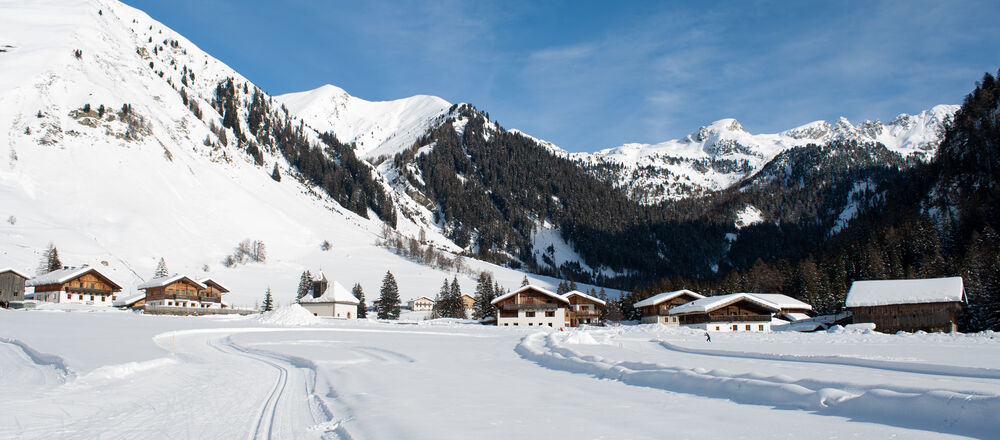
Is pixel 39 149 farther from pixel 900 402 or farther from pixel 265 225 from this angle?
pixel 900 402

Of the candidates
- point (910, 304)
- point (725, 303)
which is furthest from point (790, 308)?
point (910, 304)

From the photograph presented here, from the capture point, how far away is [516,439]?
833 centimetres

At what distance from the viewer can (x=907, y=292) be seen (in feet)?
180

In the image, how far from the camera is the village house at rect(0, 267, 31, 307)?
76.4 meters

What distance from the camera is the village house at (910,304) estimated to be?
5219 cm

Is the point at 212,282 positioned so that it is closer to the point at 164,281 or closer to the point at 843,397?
the point at 164,281

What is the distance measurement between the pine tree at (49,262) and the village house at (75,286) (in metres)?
8.08

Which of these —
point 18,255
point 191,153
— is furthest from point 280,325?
point 191,153

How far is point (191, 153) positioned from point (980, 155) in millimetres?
183585

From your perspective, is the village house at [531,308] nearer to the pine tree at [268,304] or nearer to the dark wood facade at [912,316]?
the dark wood facade at [912,316]

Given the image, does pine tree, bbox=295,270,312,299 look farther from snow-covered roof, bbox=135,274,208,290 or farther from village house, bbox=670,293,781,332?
village house, bbox=670,293,781,332

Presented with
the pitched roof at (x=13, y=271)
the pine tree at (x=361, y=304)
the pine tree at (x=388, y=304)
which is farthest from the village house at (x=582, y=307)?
the pitched roof at (x=13, y=271)

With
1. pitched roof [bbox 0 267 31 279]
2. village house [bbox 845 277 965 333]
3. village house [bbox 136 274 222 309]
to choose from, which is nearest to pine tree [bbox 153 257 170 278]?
village house [bbox 136 274 222 309]

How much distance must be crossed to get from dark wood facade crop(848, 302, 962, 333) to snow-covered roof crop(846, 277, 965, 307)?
0.70 meters
